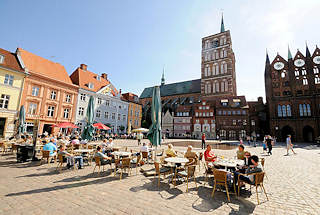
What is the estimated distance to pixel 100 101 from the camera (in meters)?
29.9

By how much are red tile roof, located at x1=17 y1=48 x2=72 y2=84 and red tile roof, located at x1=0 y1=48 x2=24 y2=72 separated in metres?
1.18

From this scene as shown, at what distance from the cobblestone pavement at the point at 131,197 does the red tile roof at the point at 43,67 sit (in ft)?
72.6

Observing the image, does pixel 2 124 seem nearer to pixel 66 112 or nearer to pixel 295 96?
pixel 66 112

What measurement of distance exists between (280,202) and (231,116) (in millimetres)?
38269

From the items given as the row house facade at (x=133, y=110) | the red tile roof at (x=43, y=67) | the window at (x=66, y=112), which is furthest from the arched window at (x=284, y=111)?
the red tile roof at (x=43, y=67)

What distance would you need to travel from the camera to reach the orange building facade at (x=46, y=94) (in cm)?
2030

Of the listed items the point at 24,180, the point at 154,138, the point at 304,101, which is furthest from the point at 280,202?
the point at 304,101

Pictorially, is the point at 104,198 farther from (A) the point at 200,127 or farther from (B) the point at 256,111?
(B) the point at 256,111

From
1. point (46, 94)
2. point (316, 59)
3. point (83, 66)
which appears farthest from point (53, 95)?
point (316, 59)

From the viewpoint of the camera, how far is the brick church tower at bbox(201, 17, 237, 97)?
147ft

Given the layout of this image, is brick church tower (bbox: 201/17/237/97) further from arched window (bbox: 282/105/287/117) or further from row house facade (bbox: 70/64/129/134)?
row house facade (bbox: 70/64/129/134)

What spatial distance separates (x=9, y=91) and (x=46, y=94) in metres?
4.19

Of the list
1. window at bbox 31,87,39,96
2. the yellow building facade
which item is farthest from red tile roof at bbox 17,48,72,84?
window at bbox 31,87,39,96

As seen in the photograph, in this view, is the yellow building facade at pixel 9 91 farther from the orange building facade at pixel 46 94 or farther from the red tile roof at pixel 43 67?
the red tile roof at pixel 43 67
